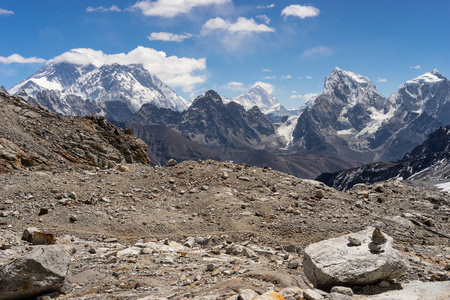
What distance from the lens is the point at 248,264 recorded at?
47.3 ft

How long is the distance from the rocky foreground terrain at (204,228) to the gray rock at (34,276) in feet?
0.50

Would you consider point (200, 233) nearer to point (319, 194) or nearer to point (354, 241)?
point (319, 194)

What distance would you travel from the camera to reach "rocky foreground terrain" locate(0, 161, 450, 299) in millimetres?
11625

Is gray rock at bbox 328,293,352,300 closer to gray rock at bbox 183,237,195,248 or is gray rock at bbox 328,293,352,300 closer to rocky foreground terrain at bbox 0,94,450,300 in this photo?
rocky foreground terrain at bbox 0,94,450,300

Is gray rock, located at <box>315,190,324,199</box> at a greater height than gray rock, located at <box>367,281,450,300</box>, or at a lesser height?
greater

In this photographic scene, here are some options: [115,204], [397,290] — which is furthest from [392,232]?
[115,204]

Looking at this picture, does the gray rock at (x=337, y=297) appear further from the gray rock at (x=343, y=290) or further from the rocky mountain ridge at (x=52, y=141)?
the rocky mountain ridge at (x=52, y=141)

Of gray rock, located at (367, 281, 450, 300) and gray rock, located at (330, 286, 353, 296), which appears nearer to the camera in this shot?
gray rock, located at (367, 281, 450, 300)

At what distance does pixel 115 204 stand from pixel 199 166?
9.73 meters

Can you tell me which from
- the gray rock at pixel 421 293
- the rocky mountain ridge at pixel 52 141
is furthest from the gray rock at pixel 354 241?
the rocky mountain ridge at pixel 52 141

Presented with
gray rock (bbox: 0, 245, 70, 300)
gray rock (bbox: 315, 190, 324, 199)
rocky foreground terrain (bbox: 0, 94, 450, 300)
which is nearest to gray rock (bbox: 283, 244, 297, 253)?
rocky foreground terrain (bbox: 0, 94, 450, 300)

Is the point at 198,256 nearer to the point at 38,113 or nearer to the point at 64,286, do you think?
the point at 64,286

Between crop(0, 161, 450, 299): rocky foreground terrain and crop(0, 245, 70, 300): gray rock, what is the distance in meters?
0.15

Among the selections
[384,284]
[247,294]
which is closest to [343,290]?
[384,284]
